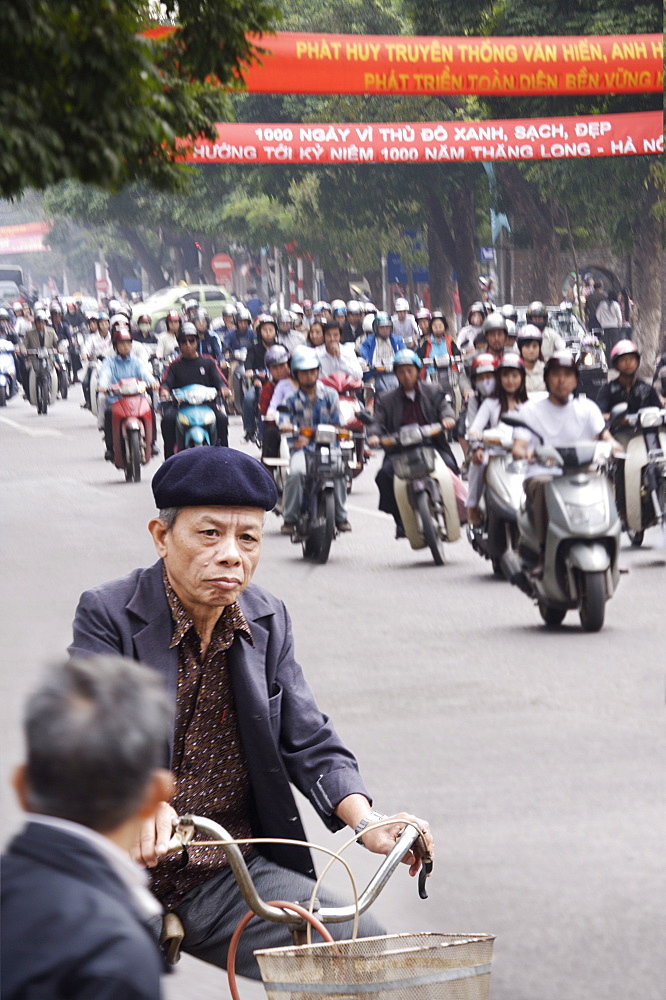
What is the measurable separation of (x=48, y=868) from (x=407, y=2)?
30.8 meters

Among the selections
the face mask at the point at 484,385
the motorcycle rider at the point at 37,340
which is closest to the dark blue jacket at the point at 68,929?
the face mask at the point at 484,385

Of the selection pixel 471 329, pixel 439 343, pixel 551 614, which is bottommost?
pixel 439 343

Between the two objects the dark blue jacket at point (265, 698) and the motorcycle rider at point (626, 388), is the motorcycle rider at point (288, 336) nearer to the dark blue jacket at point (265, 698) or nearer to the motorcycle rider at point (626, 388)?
the motorcycle rider at point (626, 388)

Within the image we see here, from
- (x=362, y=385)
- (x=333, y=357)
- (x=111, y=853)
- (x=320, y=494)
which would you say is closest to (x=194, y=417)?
(x=333, y=357)

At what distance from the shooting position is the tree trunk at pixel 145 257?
66312mm

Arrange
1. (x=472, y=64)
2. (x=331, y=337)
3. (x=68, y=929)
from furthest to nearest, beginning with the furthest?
(x=472, y=64) < (x=331, y=337) < (x=68, y=929)

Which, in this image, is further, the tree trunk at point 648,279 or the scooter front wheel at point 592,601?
the tree trunk at point 648,279

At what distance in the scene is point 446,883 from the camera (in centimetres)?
506

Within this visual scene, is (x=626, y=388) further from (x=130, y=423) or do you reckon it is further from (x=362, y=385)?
(x=130, y=423)

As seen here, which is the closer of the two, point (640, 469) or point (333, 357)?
point (640, 469)

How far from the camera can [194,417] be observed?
15781 mm

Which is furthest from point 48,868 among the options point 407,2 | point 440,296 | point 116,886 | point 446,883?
point 440,296

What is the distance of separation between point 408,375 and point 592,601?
3644 mm

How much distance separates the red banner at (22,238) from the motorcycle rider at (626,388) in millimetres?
81163
